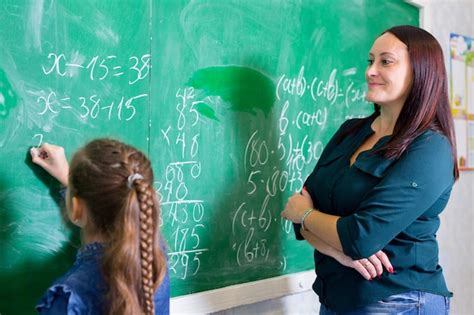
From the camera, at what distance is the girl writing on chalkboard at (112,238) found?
3.73 feet

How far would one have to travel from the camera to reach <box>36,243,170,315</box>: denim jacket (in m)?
1.11

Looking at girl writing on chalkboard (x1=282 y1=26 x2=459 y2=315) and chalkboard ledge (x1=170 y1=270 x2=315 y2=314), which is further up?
girl writing on chalkboard (x1=282 y1=26 x2=459 y2=315)

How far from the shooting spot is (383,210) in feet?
4.66

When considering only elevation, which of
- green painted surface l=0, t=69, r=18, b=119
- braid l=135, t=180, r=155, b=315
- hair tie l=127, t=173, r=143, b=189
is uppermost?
green painted surface l=0, t=69, r=18, b=119

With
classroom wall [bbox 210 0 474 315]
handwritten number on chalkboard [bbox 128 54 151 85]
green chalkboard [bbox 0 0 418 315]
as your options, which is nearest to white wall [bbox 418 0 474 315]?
classroom wall [bbox 210 0 474 315]

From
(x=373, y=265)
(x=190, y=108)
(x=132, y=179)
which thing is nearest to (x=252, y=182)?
(x=190, y=108)

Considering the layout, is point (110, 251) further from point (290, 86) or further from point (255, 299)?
point (290, 86)

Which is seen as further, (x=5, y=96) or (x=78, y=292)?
(x=5, y=96)

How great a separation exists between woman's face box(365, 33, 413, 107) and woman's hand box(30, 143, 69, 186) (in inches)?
33.3

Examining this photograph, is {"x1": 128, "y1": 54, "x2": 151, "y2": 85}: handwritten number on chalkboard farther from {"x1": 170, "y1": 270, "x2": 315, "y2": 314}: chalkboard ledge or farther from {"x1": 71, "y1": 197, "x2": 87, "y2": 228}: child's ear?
{"x1": 170, "y1": 270, "x2": 315, "y2": 314}: chalkboard ledge

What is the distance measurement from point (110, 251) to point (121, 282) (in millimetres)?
65

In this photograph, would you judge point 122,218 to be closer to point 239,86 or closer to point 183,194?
point 183,194

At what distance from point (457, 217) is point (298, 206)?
159 cm

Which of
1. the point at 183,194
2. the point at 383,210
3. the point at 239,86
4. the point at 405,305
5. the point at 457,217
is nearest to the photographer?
the point at 383,210
